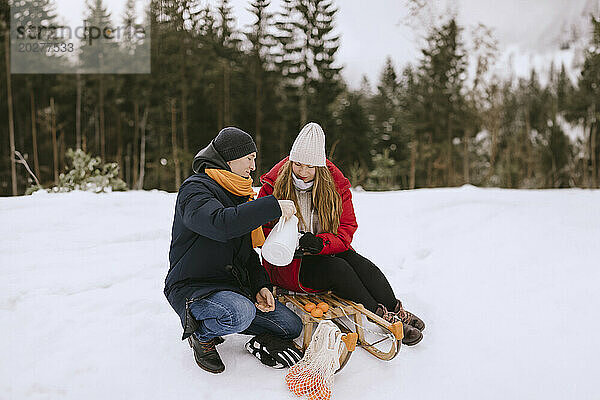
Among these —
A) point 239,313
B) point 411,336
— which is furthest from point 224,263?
point 411,336

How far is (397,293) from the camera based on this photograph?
2.51 metres

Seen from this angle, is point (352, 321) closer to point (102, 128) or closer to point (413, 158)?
point (413, 158)

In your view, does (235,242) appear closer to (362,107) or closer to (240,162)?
(240,162)

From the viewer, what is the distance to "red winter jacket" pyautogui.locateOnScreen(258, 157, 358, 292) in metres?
2.04

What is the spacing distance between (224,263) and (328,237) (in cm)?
50

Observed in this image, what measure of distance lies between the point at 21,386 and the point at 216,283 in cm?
70

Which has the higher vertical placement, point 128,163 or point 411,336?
point 128,163

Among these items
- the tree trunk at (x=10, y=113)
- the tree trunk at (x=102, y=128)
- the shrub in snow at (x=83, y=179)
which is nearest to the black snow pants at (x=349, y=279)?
the shrub in snow at (x=83, y=179)

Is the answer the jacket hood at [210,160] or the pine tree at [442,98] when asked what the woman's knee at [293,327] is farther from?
the pine tree at [442,98]

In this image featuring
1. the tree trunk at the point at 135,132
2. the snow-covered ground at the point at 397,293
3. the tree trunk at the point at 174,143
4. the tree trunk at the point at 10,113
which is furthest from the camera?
the tree trunk at the point at 135,132

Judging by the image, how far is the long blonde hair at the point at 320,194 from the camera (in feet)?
6.84

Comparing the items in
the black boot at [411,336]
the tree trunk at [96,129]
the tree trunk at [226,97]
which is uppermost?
the tree trunk at [226,97]

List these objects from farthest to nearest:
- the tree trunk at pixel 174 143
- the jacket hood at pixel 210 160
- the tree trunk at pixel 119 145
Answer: the tree trunk at pixel 119 145
the tree trunk at pixel 174 143
the jacket hood at pixel 210 160

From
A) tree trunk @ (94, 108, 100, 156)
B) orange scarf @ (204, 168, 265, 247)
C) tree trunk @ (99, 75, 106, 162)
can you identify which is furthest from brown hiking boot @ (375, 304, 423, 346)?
tree trunk @ (94, 108, 100, 156)
